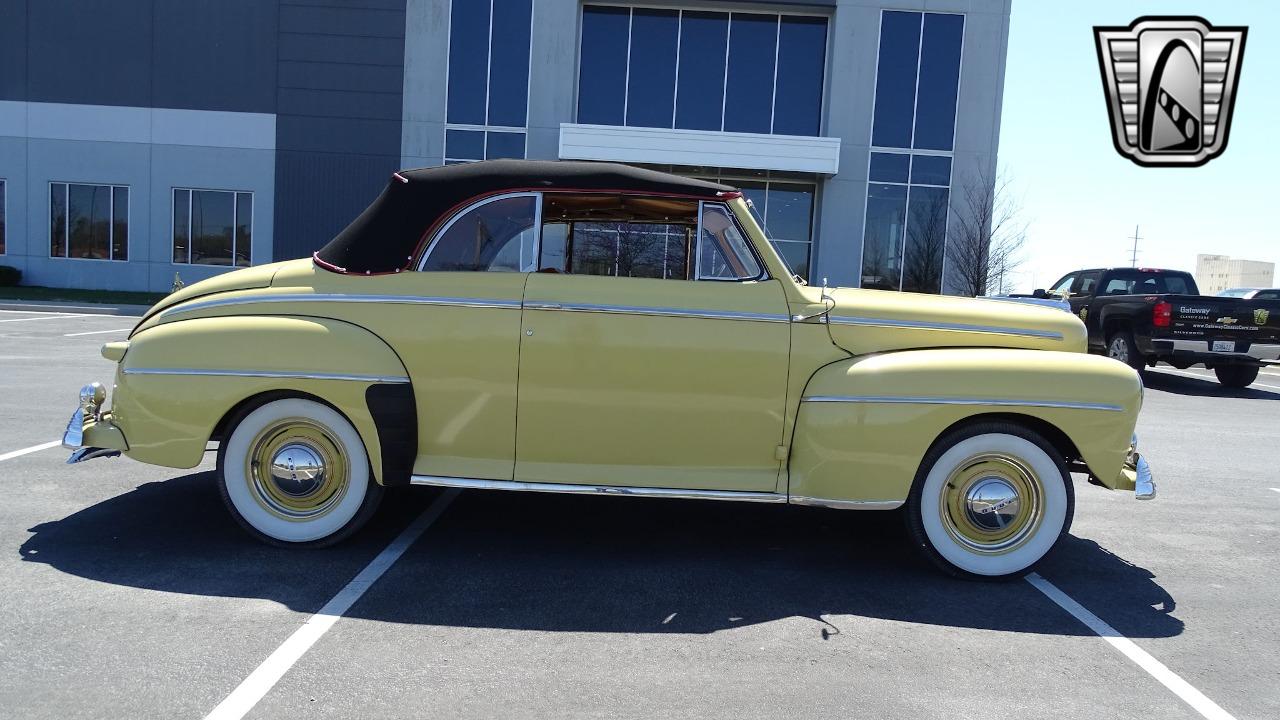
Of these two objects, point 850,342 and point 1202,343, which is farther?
point 1202,343

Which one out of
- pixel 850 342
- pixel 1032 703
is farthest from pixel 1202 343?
pixel 1032 703

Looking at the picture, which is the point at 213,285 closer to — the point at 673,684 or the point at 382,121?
the point at 673,684

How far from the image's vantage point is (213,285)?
4.78 m

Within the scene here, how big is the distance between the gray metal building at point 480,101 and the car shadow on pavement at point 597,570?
19112 millimetres

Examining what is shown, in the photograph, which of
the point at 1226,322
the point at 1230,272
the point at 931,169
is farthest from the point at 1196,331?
the point at 1230,272

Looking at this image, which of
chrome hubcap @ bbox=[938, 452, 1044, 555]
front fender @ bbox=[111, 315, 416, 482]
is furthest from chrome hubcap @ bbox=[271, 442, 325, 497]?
chrome hubcap @ bbox=[938, 452, 1044, 555]

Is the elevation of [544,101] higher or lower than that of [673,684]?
→ higher

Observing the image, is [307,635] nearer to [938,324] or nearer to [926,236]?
[938,324]

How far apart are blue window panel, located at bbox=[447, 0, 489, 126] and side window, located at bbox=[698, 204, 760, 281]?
21313 mm

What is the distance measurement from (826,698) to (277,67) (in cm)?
2608

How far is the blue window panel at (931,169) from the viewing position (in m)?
24.3

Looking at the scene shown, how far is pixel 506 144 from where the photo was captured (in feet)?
81.0

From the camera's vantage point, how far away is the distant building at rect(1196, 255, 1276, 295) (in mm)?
88312

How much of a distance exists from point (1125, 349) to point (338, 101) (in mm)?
20677
